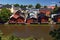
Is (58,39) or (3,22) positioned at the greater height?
(58,39)

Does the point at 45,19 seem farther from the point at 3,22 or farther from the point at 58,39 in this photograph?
the point at 58,39

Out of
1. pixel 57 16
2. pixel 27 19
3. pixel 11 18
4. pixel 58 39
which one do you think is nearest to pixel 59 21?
pixel 57 16

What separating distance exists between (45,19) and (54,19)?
803 millimetres

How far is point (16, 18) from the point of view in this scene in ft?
49.0

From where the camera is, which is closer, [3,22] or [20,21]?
[3,22]

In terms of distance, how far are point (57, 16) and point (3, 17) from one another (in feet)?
12.1

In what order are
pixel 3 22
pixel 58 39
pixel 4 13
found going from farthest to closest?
pixel 4 13, pixel 3 22, pixel 58 39

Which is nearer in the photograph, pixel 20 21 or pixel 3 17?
pixel 3 17

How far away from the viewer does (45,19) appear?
14.6m

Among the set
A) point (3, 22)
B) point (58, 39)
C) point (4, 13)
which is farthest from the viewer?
point (4, 13)

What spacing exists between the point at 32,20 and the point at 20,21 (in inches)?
30.4

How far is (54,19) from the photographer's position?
15.1 metres

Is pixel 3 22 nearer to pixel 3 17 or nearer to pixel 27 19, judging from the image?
pixel 3 17

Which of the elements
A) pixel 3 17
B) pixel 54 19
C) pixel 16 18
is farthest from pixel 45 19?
pixel 3 17
